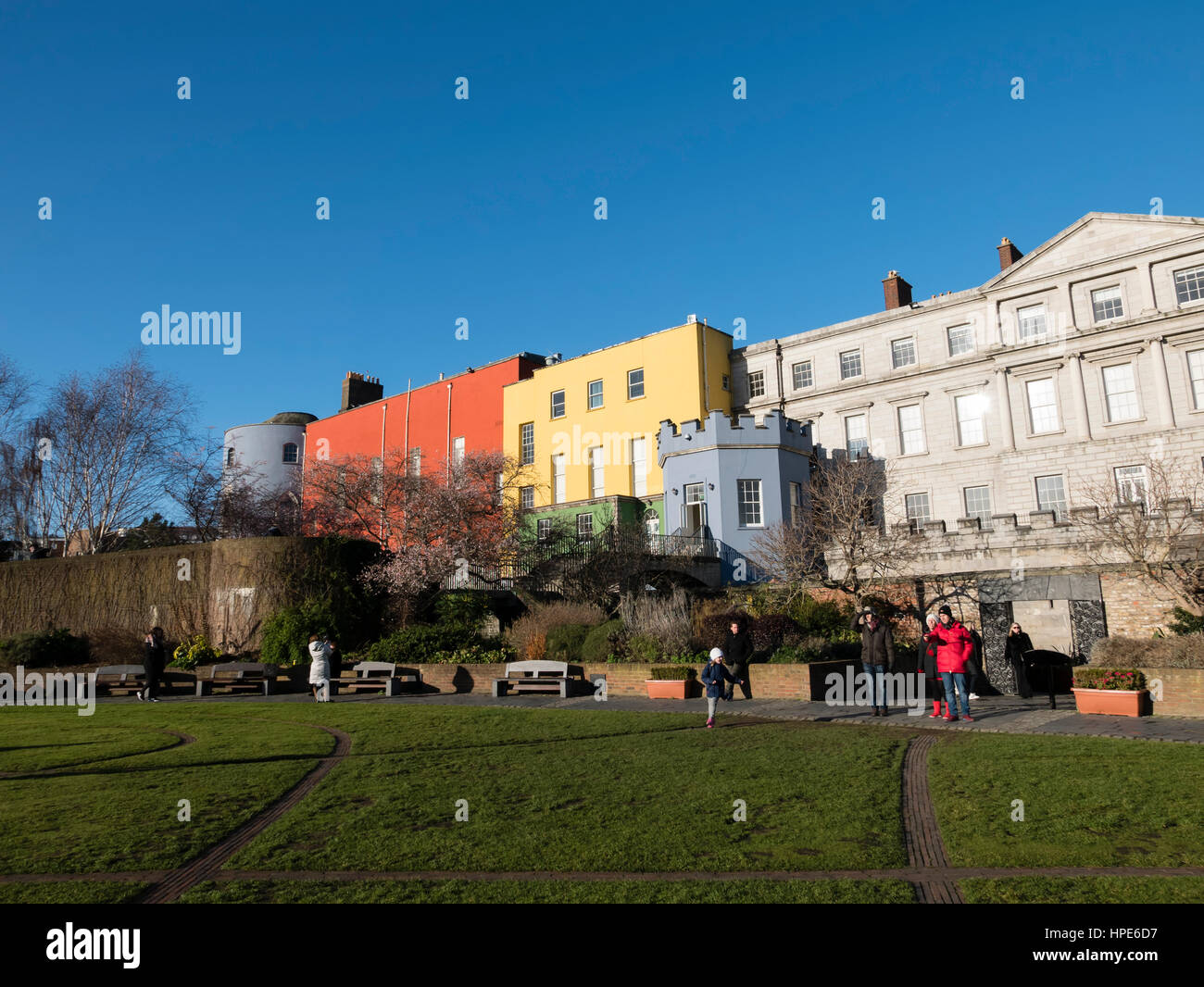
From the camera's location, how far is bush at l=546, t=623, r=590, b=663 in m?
20.1

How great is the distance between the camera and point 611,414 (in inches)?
1524

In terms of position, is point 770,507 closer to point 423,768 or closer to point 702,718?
point 702,718

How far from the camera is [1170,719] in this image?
12.7 m

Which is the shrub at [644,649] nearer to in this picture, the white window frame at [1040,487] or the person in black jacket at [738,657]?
the person in black jacket at [738,657]

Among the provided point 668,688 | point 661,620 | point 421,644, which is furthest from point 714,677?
point 421,644

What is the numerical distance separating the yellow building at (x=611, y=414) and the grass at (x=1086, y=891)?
91.3 ft

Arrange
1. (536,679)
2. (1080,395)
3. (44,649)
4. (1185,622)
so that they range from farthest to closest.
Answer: (1080,395) → (44,649) → (536,679) → (1185,622)

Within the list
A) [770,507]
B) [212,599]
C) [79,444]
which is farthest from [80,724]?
[770,507]

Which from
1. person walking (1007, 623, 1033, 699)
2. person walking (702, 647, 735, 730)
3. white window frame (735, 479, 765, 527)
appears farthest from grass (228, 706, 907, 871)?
white window frame (735, 479, 765, 527)

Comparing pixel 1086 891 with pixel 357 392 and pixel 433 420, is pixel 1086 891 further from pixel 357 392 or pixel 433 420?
pixel 357 392

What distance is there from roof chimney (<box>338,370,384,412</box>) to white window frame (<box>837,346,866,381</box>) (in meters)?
30.0

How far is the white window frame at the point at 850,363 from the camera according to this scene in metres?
36.6

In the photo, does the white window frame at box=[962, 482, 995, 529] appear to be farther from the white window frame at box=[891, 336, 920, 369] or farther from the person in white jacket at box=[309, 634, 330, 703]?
the person in white jacket at box=[309, 634, 330, 703]

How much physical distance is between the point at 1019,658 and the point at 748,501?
14.5 meters
